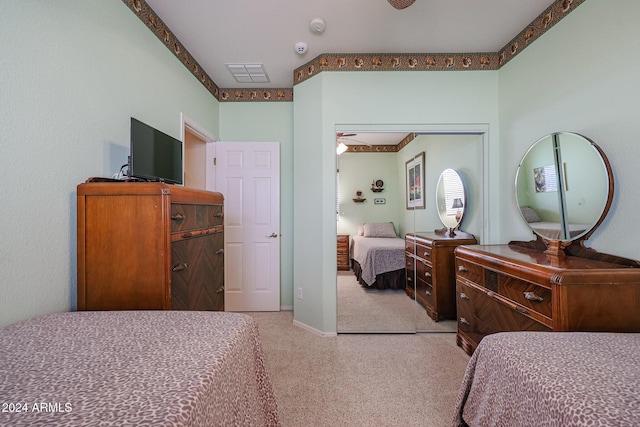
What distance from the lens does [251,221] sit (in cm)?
348

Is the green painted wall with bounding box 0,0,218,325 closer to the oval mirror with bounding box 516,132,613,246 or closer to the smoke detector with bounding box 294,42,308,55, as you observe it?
the smoke detector with bounding box 294,42,308,55

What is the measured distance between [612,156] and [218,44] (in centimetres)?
321

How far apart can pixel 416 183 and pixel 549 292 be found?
158 centimetres

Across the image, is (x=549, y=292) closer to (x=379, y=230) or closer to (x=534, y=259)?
(x=534, y=259)

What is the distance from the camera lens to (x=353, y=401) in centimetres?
177

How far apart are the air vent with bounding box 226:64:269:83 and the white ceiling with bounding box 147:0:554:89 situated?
0.11 m

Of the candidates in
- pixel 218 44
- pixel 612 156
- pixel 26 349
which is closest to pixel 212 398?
pixel 26 349

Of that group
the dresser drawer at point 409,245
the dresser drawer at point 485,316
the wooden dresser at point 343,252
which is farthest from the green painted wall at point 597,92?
the wooden dresser at point 343,252

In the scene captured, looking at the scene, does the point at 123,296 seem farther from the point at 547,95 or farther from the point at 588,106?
the point at 547,95

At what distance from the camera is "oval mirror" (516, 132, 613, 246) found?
176 centimetres

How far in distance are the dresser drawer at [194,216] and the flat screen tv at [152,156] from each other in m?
0.36

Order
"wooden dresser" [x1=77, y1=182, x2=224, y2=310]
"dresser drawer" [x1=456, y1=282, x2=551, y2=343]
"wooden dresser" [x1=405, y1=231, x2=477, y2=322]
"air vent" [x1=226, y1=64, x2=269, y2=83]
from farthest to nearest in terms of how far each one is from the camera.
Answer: "air vent" [x1=226, y1=64, x2=269, y2=83]
"wooden dresser" [x1=405, y1=231, x2=477, y2=322]
"dresser drawer" [x1=456, y1=282, x2=551, y2=343]
"wooden dresser" [x1=77, y1=182, x2=224, y2=310]

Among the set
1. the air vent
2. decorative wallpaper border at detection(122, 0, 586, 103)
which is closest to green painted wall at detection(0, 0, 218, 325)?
decorative wallpaper border at detection(122, 0, 586, 103)

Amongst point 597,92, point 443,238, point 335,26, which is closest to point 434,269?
point 443,238
